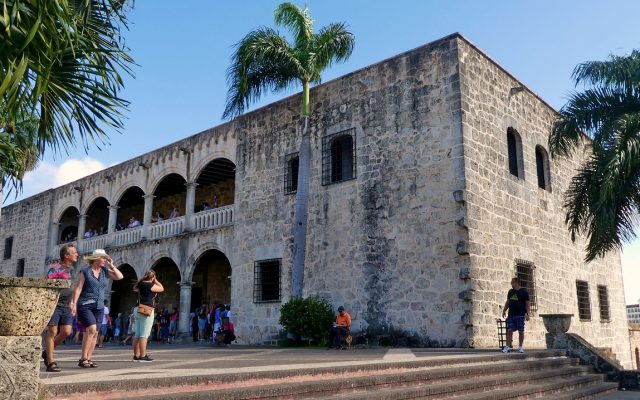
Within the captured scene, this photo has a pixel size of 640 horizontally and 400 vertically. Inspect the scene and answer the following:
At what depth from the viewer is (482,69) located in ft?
45.4

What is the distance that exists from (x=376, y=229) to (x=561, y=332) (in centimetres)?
456

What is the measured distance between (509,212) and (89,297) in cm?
1028

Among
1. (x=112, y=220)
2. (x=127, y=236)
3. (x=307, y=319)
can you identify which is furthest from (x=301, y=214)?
(x=112, y=220)

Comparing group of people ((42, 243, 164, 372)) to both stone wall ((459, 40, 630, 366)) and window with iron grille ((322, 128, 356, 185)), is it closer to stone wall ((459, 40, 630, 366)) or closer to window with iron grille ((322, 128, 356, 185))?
stone wall ((459, 40, 630, 366))

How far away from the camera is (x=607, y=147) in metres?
11.8

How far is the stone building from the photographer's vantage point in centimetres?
1248

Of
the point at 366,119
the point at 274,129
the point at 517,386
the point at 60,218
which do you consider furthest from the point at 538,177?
the point at 60,218

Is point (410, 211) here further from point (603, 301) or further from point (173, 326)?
point (173, 326)

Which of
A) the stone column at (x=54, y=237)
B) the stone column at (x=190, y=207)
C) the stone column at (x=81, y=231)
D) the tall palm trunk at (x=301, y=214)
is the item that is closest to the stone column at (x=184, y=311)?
the stone column at (x=190, y=207)

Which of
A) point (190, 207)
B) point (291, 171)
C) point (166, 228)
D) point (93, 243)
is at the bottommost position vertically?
point (93, 243)

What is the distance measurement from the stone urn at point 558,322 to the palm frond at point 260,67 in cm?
825

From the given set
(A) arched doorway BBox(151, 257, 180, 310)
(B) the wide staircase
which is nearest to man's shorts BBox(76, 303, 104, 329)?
(B) the wide staircase

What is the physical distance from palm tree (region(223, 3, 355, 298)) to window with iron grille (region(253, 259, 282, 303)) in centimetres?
163

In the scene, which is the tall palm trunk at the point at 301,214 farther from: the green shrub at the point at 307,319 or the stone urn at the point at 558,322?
the stone urn at the point at 558,322
